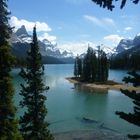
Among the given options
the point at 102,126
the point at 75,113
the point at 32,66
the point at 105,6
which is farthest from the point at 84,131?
the point at 105,6

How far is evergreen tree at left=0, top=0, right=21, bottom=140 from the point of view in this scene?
86.5 ft

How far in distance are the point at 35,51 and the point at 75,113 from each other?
1474 inches

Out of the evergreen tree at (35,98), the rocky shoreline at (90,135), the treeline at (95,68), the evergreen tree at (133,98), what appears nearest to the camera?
the evergreen tree at (133,98)

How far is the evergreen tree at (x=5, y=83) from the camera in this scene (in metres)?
26.4

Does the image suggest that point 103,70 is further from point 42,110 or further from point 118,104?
point 42,110

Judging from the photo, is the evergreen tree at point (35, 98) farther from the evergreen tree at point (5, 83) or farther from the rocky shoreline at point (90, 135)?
the rocky shoreline at point (90, 135)

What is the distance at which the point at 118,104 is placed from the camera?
81625mm

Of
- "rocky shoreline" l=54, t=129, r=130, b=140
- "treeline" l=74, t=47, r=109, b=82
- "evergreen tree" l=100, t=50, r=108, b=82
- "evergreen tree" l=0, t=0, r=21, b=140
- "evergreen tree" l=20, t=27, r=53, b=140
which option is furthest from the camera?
"evergreen tree" l=100, t=50, r=108, b=82

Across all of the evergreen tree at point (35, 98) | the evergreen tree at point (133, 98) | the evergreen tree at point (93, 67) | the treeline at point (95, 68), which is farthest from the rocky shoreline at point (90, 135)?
the treeline at point (95, 68)

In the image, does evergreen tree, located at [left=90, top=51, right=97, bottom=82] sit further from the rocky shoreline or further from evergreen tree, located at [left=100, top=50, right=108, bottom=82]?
the rocky shoreline

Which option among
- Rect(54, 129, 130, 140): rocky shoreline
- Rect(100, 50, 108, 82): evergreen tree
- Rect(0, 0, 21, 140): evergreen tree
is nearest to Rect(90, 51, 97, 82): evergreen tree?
Rect(100, 50, 108, 82): evergreen tree

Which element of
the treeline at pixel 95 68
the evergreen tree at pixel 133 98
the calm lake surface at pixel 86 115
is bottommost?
the calm lake surface at pixel 86 115

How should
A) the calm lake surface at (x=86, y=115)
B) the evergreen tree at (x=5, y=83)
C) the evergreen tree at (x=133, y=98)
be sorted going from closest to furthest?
the evergreen tree at (x=133, y=98), the evergreen tree at (x=5, y=83), the calm lake surface at (x=86, y=115)

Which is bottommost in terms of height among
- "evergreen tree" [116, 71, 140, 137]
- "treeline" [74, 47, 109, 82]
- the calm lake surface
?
the calm lake surface
